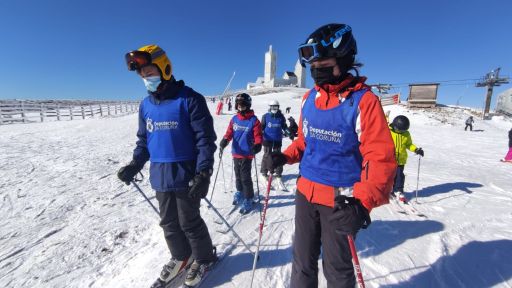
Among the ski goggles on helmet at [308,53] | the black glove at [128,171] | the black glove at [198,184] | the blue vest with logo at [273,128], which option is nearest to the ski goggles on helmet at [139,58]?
the black glove at [128,171]

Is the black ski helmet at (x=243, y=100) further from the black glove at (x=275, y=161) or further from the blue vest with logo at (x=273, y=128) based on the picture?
the black glove at (x=275, y=161)

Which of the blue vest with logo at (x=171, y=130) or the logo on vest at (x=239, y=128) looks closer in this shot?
the blue vest with logo at (x=171, y=130)

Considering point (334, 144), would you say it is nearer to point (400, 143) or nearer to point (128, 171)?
point (128, 171)

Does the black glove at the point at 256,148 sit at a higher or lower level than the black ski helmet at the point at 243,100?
lower

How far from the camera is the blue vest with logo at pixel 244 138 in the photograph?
17.2 ft

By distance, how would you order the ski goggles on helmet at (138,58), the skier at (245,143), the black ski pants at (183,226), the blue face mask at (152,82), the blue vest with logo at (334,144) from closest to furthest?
the blue vest with logo at (334,144) < the ski goggles on helmet at (138,58) < the blue face mask at (152,82) < the black ski pants at (183,226) < the skier at (245,143)

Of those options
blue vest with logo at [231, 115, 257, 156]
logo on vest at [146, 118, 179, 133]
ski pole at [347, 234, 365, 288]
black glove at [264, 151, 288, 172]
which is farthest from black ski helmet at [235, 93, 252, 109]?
ski pole at [347, 234, 365, 288]

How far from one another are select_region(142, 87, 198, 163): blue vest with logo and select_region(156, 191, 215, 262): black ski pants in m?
0.43

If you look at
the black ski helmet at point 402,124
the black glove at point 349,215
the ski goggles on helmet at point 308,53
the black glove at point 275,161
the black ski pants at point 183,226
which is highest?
the ski goggles on helmet at point 308,53

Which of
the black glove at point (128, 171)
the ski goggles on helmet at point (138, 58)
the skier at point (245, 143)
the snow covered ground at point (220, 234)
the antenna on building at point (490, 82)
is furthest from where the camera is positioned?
the antenna on building at point (490, 82)

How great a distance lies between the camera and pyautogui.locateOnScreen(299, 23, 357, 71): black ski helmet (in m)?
2.00

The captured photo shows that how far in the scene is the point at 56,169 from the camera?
748 cm

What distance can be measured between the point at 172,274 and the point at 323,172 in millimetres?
Result: 2231

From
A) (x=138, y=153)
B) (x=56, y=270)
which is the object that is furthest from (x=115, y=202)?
(x=138, y=153)
